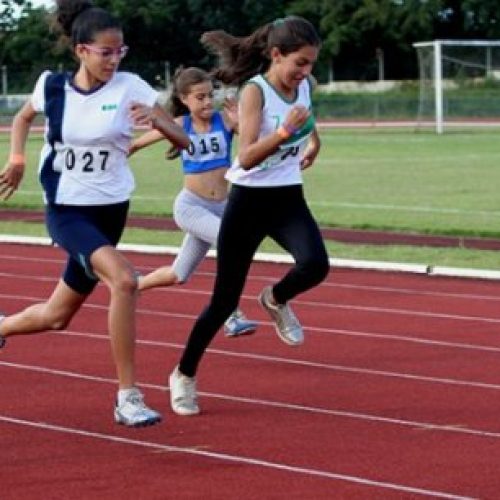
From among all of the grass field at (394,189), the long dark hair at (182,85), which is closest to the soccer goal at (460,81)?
the grass field at (394,189)

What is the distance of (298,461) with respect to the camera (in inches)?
285

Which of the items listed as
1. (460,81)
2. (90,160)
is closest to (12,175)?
(90,160)

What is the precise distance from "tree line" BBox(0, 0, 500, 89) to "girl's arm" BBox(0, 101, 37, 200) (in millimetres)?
72648

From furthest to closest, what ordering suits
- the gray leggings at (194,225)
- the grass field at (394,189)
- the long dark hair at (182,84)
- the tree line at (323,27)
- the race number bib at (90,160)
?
the tree line at (323,27)
the grass field at (394,189)
the gray leggings at (194,225)
the long dark hair at (182,84)
the race number bib at (90,160)

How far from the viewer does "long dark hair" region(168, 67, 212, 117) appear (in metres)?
11.0

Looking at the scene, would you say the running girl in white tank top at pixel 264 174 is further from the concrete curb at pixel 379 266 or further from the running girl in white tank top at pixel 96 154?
the concrete curb at pixel 379 266

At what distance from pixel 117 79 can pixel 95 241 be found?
763 millimetres

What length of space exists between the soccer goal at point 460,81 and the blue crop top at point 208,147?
1595 inches

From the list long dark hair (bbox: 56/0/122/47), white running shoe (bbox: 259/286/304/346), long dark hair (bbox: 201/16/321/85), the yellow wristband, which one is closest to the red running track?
white running shoe (bbox: 259/286/304/346)

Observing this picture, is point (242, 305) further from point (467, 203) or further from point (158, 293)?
point (467, 203)

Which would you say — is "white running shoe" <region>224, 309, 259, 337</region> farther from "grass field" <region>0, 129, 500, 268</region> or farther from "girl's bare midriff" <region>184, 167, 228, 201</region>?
"grass field" <region>0, 129, 500, 268</region>

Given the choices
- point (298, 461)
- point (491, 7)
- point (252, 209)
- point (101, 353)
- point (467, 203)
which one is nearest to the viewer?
point (298, 461)

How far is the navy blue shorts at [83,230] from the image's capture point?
26.3 ft

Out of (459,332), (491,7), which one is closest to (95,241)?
(459,332)
